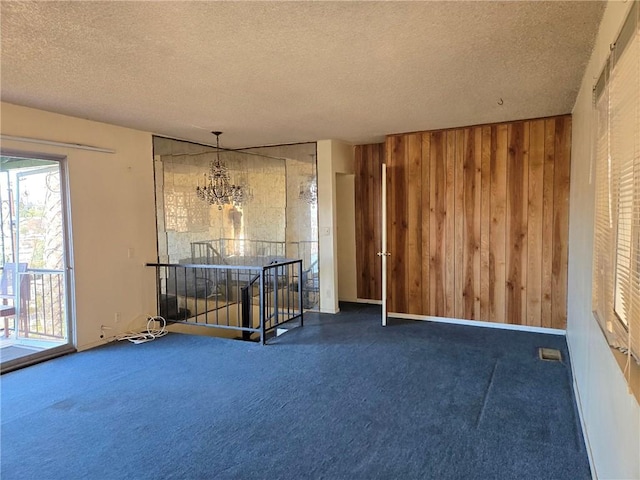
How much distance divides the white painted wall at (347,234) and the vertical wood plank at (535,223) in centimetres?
265

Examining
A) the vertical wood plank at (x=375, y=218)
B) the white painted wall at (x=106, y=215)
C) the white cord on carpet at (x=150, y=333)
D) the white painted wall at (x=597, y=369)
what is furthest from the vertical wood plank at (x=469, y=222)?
the white painted wall at (x=106, y=215)

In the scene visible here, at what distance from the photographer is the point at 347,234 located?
22.1ft

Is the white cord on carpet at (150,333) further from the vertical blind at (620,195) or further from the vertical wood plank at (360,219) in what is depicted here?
the vertical blind at (620,195)

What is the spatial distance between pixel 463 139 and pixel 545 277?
1902mm

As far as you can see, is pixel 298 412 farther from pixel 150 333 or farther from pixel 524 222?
pixel 524 222

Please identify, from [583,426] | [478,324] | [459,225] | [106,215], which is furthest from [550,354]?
[106,215]

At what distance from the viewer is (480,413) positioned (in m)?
2.91

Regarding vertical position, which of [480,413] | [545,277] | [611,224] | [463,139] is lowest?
[480,413]

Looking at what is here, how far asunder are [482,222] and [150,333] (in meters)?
4.27

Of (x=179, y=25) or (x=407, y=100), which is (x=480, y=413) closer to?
(x=407, y=100)

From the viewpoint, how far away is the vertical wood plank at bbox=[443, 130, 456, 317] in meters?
5.13

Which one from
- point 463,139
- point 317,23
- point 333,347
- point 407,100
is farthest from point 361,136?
point 317,23

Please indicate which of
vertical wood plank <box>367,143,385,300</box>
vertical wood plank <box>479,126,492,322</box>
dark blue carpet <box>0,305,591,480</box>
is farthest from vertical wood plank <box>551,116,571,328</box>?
vertical wood plank <box>367,143,385,300</box>

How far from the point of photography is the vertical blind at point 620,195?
1417mm
